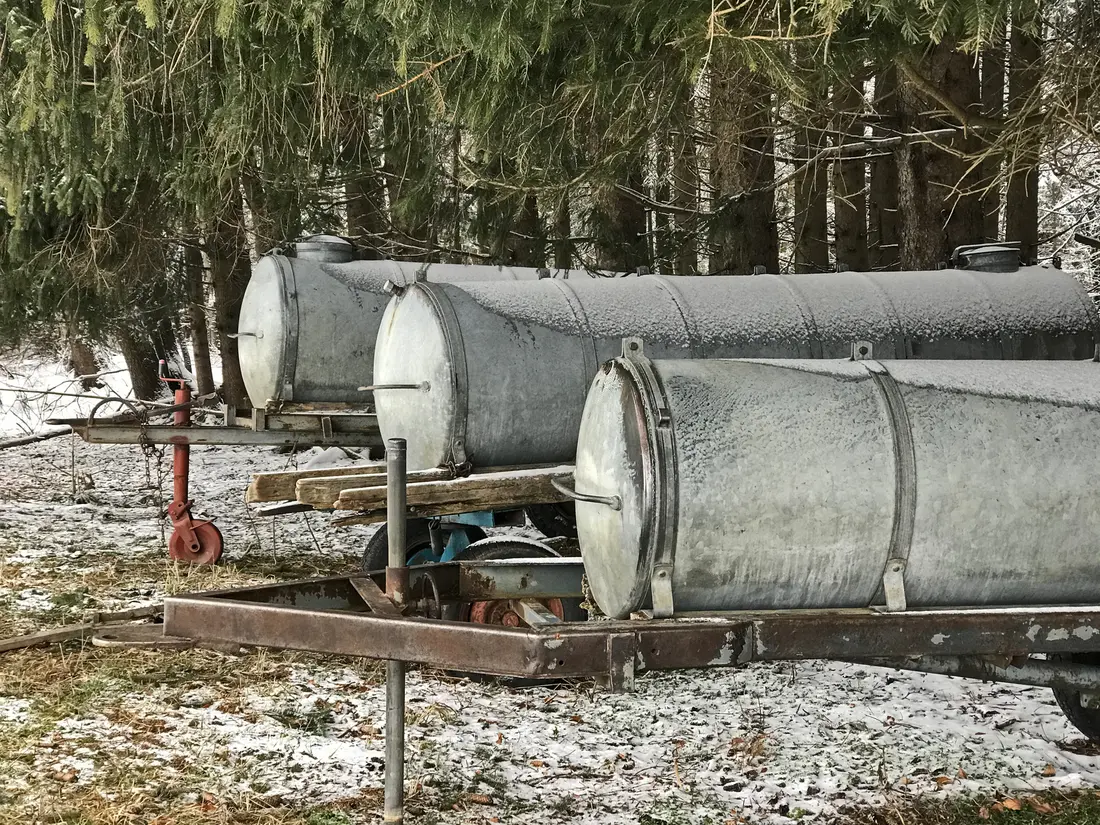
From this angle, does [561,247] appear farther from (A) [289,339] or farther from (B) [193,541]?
(B) [193,541]

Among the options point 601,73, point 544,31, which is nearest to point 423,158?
point 601,73

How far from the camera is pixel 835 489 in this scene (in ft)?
12.1

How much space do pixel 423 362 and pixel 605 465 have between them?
262 cm

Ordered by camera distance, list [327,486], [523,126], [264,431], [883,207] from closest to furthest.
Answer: [523,126], [327,486], [264,431], [883,207]

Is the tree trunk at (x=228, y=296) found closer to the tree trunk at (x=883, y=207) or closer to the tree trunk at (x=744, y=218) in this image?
the tree trunk at (x=744, y=218)

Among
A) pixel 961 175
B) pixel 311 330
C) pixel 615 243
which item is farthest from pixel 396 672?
pixel 615 243

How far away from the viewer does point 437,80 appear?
210 inches

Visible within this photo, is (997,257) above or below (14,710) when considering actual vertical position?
above

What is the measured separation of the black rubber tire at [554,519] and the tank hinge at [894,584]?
492 centimetres

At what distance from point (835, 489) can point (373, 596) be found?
174 centimetres

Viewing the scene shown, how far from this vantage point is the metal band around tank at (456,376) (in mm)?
6102

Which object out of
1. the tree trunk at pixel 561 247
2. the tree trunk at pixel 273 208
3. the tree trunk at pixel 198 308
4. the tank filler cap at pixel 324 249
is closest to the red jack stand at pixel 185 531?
the tank filler cap at pixel 324 249

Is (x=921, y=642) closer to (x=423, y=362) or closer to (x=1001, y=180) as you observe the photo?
(x=1001, y=180)

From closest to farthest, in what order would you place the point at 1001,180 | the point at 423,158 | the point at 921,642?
the point at 921,642
the point at 1001,180
the point at 423,158
